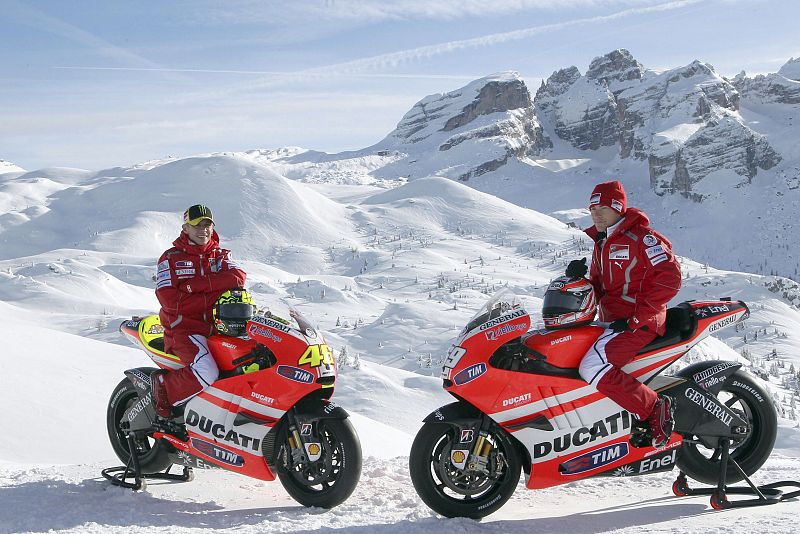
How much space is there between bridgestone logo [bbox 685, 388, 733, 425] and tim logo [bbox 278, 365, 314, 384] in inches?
114

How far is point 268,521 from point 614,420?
2595mm

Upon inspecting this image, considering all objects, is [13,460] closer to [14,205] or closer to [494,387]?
[494,387]

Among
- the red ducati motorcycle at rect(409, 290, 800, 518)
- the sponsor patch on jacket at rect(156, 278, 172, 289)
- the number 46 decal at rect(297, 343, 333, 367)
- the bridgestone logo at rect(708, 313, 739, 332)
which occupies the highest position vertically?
the sponsor patch on jacket at rect(156, 278, 172, 289)

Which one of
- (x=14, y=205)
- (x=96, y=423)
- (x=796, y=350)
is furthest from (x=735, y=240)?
(x=96, y=423)

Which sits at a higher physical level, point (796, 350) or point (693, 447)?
point (693, 447)

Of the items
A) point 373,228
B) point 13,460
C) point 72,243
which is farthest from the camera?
point 373,228

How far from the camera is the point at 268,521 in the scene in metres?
5.24

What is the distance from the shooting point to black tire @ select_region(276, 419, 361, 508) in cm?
550

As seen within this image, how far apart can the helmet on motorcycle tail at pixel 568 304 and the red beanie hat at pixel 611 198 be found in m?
0.70

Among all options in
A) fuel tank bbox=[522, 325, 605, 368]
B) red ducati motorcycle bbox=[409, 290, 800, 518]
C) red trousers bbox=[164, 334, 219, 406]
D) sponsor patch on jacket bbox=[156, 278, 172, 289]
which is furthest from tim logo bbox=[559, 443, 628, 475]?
sponsor patch on jacket bbox=[156, 278, 172, 289]

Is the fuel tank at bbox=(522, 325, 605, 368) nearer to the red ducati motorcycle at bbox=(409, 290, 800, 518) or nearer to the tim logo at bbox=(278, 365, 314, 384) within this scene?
the red ducati motorcycle at bbox=(409, 290, 800, 518)

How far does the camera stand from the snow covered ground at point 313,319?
214 inches

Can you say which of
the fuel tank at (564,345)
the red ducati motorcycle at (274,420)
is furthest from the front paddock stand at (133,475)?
the fuel tank at (564,345)

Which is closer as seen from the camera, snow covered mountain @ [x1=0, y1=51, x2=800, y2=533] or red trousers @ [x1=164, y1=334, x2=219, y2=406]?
snow covered mountain @ [x1=0, y1=51, x2=800, y2=533]
